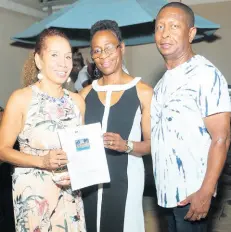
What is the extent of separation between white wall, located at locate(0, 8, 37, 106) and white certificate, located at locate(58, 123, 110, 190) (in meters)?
4.06

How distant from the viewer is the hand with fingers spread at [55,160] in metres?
1.78

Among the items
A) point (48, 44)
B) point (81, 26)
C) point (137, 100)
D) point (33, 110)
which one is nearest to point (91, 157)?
point (33, 110)

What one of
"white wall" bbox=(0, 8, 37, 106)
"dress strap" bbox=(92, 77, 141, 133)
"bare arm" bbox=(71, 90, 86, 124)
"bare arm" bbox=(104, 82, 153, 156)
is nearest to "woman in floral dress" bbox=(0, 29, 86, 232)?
"bare arm" bbox=(71, 90, 86, 124)

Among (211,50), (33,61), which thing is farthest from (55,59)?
(211,50)

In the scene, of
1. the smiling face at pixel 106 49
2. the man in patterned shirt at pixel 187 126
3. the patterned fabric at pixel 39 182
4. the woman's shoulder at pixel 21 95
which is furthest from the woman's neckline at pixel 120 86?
the woman's shoulder at pixel 21 95

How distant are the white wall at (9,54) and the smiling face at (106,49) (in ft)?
12.4

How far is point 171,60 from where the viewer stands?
1.93 meters

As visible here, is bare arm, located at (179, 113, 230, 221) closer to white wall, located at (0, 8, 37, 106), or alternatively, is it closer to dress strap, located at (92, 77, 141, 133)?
dress strap, located at (92, 77, 141, 133)

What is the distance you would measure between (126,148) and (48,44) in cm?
83

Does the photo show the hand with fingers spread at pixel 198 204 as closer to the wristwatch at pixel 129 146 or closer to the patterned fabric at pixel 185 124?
the patterned fabric at pixel 185 124

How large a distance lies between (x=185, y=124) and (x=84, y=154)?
601 millimetres

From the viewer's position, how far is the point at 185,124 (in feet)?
5.85

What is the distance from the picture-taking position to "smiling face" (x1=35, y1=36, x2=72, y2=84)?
193 centimetres

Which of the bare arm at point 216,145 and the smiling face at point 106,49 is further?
→ the smiling face at point 106,49
